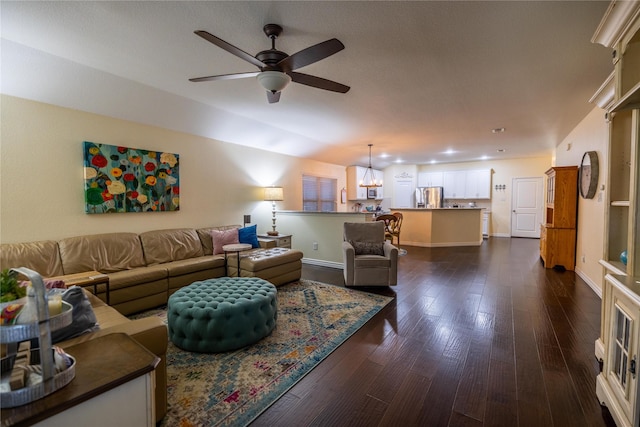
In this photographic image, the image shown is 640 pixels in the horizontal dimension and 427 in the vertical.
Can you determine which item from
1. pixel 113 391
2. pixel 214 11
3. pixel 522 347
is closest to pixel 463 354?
pixel 522 347

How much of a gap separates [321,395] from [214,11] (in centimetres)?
276

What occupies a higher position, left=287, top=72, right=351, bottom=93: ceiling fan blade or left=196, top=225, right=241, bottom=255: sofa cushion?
left=287, top=72, right=351, bottom=93: ceiling fan blade

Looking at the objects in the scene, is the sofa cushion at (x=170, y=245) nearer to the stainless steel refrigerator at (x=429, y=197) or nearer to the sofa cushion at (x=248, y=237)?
the sofa cushion at (x=248, y=237)

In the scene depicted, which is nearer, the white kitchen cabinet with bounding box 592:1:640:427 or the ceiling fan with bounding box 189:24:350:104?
the white kitchen cabinet with bounding box 592:1:640:427

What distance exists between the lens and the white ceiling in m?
2.06

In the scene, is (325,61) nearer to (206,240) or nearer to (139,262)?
(206,240)

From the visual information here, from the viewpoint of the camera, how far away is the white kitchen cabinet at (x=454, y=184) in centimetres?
965

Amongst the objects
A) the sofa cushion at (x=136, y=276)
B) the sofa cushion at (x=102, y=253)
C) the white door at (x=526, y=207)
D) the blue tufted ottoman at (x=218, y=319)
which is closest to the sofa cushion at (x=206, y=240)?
the sofa cushion at (x=102, y=253)

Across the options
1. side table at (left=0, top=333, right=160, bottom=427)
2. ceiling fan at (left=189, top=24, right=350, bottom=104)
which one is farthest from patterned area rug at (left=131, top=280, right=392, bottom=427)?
ceiling fan at (left=189, top=24, right=350, bottom=104)

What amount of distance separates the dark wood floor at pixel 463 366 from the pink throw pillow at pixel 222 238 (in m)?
2.38

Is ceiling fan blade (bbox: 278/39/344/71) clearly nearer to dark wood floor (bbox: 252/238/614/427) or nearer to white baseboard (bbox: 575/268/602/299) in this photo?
dark wood floor (bbox: 252/238/614/427)

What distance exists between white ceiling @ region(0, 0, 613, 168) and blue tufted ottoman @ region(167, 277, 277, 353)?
2.24 metres

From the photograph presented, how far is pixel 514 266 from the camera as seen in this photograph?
534 cm

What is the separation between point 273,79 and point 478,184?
29.9 feet
